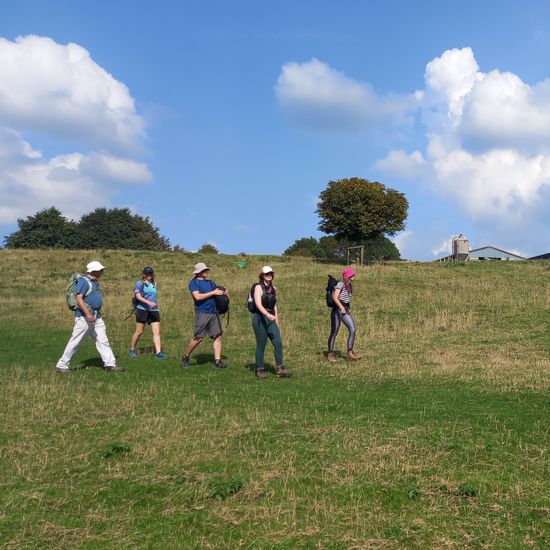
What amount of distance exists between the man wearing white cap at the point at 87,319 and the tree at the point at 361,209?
34161 millimetres

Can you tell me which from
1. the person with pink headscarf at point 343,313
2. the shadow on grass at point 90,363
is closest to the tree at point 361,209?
the person with pink headscarf at point 343,313

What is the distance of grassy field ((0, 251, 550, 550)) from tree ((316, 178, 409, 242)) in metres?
29.1

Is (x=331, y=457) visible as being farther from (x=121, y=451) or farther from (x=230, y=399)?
(x=230, y=399)

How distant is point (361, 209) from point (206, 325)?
33493mm

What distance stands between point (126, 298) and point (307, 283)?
364 inches

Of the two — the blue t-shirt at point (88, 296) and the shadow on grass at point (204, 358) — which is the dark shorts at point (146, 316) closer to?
the shadow on grass at point (204, 358)

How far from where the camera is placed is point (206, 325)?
10977mm

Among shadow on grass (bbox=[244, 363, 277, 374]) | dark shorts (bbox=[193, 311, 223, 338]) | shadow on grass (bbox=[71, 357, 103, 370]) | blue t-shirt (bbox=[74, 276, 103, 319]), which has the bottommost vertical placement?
shadow on grass (bbox=[71, 357, 103, 370])

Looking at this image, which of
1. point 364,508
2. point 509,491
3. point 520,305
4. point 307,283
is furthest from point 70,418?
point 307,283

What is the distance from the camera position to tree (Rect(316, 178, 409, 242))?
42975mm

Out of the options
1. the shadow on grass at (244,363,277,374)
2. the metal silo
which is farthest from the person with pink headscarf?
the metal silo

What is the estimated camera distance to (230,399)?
8.05 meters

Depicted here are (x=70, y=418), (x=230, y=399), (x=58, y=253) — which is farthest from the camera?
(x=58, y=253)

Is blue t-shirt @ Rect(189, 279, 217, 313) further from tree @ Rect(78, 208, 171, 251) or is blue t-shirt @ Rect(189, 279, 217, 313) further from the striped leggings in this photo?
tree @ Rect(78, 208, 171, 251)
